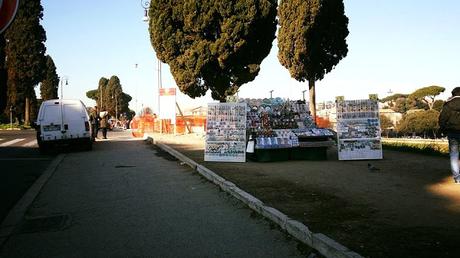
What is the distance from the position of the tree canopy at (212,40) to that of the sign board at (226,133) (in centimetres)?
1073

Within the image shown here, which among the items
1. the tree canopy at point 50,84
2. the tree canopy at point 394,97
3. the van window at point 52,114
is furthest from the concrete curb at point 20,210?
the tree canopy at point 394,97

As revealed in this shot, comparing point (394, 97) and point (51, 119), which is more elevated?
point (394, 97)

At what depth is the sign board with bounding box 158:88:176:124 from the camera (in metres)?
25.7

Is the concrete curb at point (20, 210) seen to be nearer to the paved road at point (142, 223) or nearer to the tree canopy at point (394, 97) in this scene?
the paved road at point (142, 223)

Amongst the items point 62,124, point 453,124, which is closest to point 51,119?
point 62,124

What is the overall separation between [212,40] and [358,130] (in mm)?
13340

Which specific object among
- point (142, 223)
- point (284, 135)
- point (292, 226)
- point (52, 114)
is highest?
point (52, 114)

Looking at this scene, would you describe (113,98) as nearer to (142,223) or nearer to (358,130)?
(358,130)

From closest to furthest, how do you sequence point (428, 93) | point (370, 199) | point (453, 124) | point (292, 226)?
point (292, 226)
point (370, 199)
point (453, 124)
point (428, 93)

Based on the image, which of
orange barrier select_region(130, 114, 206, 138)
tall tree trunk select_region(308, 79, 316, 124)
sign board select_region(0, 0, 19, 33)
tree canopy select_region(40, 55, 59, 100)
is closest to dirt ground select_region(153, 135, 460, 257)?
sign board select_region(0, 0, 19, 33)

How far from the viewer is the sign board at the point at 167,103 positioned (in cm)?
2571

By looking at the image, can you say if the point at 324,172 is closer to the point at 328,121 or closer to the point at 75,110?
the point at 75,110

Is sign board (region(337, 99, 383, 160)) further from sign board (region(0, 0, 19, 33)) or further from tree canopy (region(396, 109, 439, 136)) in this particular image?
tree canopy (region(396, 109, 439, 136))

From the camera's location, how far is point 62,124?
17156 millimetres
